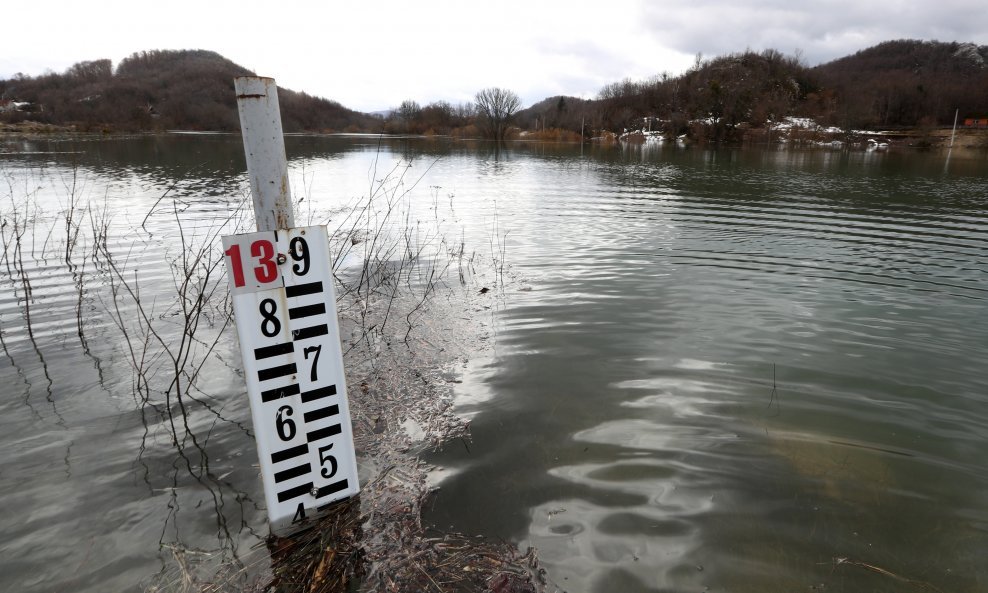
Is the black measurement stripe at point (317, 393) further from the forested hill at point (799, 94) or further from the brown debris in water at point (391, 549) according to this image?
the forested hill at point (799, 94)

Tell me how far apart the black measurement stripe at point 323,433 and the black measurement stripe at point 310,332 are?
0.62 m

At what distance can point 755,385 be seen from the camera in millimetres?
5898

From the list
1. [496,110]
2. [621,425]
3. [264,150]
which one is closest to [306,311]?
[264,150]

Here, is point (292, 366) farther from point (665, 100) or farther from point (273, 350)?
point (665, 100)

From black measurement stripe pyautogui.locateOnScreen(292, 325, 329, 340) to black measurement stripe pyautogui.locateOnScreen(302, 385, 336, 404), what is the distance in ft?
1.16

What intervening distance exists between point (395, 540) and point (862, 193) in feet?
87.9

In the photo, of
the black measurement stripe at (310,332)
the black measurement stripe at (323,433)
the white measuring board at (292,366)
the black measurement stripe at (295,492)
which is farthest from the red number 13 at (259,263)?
the black measurement stripe at (295,492)

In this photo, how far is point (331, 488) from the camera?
3.29m

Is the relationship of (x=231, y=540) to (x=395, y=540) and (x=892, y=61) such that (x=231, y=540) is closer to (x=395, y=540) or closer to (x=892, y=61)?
(x=395, y=540)

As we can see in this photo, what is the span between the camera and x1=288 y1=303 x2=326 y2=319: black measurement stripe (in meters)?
2.90

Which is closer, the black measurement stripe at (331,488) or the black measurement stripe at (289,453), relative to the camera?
the black measurement stripe at (289,453)

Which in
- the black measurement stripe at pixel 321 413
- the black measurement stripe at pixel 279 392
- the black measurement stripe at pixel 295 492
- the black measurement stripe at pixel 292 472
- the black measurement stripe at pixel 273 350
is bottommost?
the black measurement stripe at pixel 295 492

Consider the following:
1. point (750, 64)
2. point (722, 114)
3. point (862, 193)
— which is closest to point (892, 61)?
point (750, 64)

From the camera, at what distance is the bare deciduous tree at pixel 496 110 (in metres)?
111
